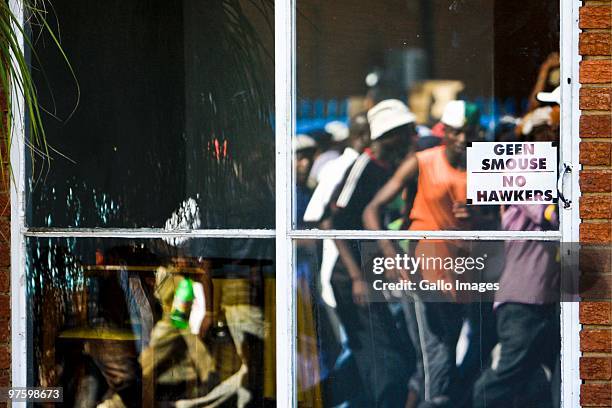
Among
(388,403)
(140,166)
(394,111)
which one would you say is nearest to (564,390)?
(388,403)

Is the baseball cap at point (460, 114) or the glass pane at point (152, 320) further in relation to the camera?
the glass pane at point (152, 320)

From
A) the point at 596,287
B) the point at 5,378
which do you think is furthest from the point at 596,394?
the point at 5,378

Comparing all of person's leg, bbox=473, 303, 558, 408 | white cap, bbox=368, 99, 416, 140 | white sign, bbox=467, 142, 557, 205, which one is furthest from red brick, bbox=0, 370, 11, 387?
white sign, bbox=467, 142, 557, 205

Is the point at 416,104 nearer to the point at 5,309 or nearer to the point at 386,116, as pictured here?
the point at 386,116

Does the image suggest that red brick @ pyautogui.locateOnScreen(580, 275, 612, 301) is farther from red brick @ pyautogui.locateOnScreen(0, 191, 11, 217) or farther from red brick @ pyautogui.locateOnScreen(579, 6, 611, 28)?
red brick @ pyautogui.locateOnScreen(0, 191, 11, 217)

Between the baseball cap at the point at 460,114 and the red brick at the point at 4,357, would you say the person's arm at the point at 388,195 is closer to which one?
the baseball cap at the point at 460,114

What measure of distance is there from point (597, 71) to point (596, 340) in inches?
44.2

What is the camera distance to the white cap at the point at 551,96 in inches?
138

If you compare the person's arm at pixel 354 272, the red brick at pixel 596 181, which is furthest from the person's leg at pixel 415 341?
the red brick at pixel 596 181

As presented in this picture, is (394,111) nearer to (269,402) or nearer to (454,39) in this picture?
(454,39)

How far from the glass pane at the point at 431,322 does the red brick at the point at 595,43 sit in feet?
2.72

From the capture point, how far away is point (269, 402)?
3.74 m

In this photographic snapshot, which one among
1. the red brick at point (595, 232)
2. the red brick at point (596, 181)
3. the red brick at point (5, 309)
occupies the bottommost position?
the red brick at point (5, 309)

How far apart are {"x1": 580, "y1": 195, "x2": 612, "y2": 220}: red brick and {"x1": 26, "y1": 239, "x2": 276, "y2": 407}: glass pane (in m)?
1.37
